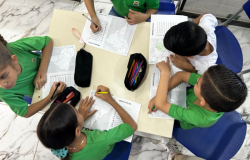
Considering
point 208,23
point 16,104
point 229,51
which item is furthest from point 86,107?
point 229,51

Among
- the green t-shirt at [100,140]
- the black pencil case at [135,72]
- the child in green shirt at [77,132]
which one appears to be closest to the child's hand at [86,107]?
the child in green shirt at [77,132]

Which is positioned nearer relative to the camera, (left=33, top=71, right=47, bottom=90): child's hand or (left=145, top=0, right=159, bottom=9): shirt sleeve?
(left=33, top=71, right=47, bottom=90): child's hand

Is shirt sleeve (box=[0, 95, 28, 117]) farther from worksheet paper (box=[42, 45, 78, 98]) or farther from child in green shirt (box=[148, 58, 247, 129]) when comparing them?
child in green shirt (box=[148, 58, 247, 129])

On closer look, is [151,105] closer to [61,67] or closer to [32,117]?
[61,67]

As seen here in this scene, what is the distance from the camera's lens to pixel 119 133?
0.86 m

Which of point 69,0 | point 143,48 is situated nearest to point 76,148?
point 143,48

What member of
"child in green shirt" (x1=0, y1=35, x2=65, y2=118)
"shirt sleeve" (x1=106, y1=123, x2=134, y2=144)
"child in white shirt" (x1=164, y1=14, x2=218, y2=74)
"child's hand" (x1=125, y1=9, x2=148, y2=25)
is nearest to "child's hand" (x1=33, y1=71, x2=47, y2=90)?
"child in green shirt" (x1=0, y1=35, x2=65, y2=118)

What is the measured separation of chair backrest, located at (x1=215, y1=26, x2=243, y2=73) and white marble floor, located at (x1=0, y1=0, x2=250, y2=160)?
664 mm

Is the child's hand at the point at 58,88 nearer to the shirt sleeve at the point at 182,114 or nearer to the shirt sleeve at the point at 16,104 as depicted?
the shirt sleeve at the point at 16,104

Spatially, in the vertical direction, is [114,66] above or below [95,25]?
below

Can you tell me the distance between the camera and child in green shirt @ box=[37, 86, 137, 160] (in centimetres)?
74

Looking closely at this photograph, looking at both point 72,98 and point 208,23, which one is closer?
point 72,98

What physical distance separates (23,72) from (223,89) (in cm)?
111

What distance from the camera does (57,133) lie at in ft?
2.40
